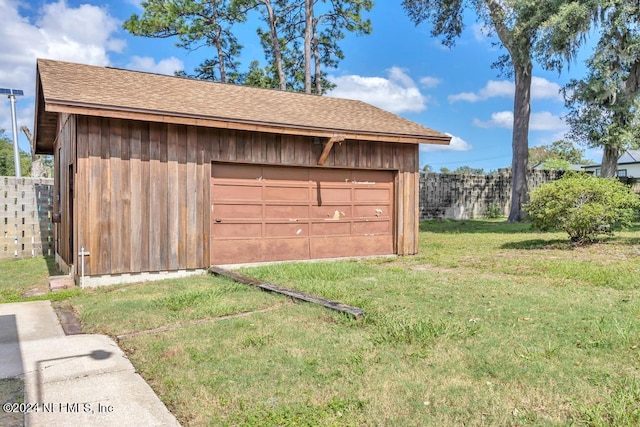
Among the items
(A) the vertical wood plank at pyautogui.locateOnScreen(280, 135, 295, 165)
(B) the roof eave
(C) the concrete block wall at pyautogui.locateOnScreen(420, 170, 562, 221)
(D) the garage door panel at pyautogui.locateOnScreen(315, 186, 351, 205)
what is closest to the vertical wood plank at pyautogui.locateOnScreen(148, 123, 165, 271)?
(B) the roof eave

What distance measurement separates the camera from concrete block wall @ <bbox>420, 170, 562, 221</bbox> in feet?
64.0

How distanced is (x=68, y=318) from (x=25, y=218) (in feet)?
22.1

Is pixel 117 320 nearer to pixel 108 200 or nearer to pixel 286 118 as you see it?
pixel 108 200

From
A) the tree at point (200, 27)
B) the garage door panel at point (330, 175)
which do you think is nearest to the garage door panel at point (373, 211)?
the garage door panel at point (330, 175)

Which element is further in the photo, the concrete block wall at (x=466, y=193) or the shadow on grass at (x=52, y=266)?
the concrete block wall at (x=466, y=193)

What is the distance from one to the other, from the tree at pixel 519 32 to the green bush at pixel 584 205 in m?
4.99

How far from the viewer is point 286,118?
8.34 metres

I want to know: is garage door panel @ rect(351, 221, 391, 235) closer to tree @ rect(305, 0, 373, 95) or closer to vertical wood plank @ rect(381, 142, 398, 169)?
vertical wood plank @ rect(381, 142, 398, 169)

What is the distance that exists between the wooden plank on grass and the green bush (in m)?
6.82

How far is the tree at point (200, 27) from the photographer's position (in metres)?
18.5

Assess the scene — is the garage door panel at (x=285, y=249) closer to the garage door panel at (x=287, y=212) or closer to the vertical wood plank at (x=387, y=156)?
the garage door panel at (x=287, y=212)

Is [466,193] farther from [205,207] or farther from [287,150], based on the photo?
[205,207]

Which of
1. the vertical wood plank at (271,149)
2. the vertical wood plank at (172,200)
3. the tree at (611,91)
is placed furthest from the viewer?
the tree at (611,91)

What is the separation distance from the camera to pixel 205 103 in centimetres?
802
